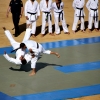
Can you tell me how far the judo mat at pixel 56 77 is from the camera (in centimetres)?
1085

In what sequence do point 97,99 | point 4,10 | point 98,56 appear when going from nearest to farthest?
point 97,99
point 98,56
point 4,10

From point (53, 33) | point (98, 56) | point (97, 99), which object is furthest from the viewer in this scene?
point (53, 33)

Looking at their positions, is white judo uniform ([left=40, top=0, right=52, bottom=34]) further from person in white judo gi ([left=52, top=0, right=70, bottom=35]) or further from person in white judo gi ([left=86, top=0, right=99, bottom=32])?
person in white judo gi ([left=86, top=0, right=99, bottom=32])

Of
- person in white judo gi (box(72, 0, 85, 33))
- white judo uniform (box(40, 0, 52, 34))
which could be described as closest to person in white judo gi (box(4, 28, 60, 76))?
white judo uniform (box(40, 0, 52, 34))

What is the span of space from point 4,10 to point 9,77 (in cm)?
860

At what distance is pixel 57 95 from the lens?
10.7 metres

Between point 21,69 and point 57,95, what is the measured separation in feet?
7.61

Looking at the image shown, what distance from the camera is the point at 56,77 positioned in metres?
12.0

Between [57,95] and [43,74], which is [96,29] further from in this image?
[57,95]

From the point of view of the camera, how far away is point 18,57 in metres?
12.0

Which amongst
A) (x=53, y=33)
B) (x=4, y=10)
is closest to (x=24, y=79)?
(x=53, y=33)

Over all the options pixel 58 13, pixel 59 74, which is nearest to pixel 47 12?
pixel 58 13

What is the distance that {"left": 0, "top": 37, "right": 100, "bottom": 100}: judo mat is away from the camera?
10.9 m

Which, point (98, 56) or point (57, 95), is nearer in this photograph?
point (57, 95)
